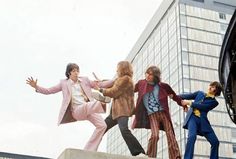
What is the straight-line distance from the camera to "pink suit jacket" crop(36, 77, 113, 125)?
1245cm

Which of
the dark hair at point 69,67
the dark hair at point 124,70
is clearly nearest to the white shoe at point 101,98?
the dark hair at point 124,70

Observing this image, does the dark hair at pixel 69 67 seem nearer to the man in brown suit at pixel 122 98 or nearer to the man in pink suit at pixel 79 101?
the man in pink suit at pixel 79 101

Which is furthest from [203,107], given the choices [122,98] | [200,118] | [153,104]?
[122,98]

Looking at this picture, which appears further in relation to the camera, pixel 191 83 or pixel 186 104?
pixel 191 83

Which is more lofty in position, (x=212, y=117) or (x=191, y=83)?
(x=191, y=83)

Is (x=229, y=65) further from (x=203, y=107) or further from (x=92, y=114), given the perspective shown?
(x=92, y=114)

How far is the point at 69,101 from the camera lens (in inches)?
493

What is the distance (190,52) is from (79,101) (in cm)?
4981

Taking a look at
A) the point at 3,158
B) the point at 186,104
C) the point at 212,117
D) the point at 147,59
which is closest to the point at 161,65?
the point at 147,59

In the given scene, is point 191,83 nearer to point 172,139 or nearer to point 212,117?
point 212,117

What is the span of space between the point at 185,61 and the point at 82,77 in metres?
48.4

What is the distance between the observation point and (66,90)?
12656 mm

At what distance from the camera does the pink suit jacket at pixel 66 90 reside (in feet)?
40.9

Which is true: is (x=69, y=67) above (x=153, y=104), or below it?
above
